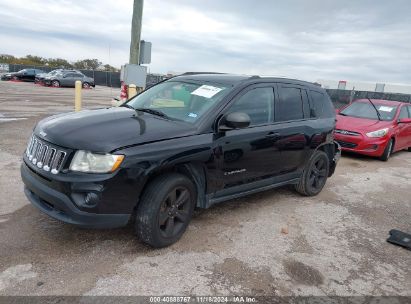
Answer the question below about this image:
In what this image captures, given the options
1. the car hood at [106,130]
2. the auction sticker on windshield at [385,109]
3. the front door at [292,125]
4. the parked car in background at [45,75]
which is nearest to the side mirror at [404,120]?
the auction sticker on windshield at [385,109]

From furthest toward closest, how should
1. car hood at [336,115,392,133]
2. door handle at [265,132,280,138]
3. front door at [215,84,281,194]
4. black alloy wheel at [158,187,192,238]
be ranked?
1. car hood at [336,115,392,133]
2. door handle at [265,132,280,138]
3. front door at [215,84,281,194]
4. black alloy wheel at [158,187,192,238]

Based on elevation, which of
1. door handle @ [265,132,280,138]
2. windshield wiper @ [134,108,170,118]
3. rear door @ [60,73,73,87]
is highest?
windshield wiper @ [134,108,170,118]

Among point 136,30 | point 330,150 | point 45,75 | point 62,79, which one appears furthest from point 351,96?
point 45,75

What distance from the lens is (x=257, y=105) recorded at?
15.0 ft

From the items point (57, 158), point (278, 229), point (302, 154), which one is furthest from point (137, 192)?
point (302, 154)

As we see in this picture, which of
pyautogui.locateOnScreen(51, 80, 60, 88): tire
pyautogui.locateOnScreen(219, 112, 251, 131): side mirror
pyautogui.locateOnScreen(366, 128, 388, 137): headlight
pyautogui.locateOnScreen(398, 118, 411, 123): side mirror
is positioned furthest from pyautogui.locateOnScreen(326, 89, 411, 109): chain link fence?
pyautogui.locateOnScreen(51, 80, 60, 88): tire

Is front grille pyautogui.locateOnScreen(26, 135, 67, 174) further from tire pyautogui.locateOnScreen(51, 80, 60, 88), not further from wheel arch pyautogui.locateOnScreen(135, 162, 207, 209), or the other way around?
tire pyautogui.locateOnScreen(51, 80, 60, 88)

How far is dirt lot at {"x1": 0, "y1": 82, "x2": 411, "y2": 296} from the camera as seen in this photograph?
3.08 metres

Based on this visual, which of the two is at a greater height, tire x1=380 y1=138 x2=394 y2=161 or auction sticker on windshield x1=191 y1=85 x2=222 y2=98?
auction sticker on windshield x1=191 y1=85 x2=222 y2=98

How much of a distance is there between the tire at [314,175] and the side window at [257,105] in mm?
Result: 1305

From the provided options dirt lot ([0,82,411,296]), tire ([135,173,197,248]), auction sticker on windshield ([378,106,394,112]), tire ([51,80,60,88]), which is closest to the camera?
dirt lot ([0,82,411,296])

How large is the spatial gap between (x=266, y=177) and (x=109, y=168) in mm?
2256

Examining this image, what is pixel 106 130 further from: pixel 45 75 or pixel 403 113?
pixel 45 75

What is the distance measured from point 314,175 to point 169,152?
3064mm
